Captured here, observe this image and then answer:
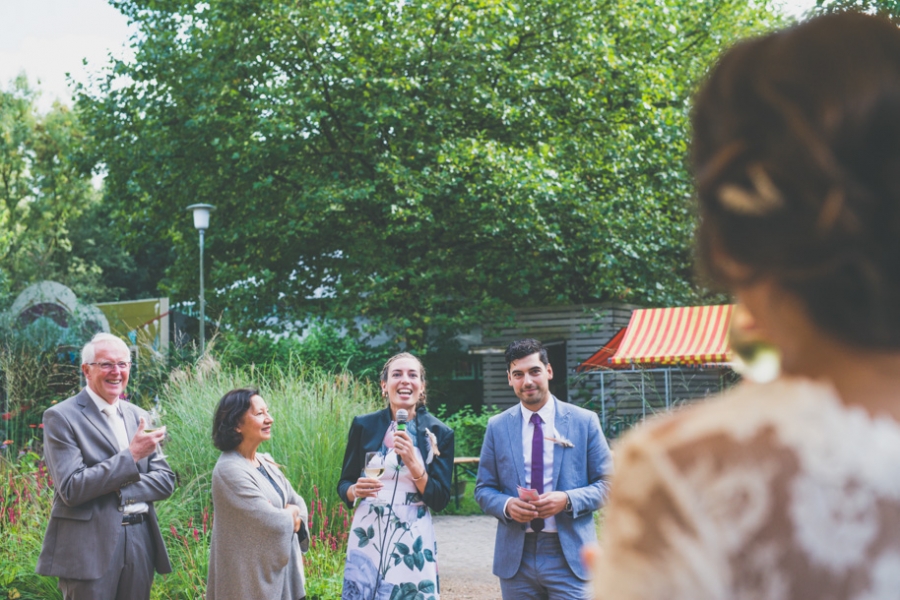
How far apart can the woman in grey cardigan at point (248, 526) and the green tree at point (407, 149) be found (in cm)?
1098

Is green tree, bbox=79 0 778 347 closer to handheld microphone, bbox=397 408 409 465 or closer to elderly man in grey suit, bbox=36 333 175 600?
elderly man in grey suit, bbox=36 333 175 600

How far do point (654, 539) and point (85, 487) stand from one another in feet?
16.0

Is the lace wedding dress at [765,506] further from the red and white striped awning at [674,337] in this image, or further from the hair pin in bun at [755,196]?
the red and white striped awning at [674,337]

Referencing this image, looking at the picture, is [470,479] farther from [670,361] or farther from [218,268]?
[218,268]

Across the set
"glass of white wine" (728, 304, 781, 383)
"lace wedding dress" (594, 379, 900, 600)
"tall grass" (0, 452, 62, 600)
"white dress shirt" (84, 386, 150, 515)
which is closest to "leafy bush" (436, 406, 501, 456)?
"tall grass" (0, 452, 62, 600)

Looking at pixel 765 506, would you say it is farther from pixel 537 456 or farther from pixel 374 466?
pixel 374 466

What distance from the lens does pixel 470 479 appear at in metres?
16.1

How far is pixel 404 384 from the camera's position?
5320 mm

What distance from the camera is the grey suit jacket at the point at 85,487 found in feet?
16.9

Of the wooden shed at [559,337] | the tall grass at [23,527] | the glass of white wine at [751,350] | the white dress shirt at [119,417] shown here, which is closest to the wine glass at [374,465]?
the white dress shirt at [119,417]

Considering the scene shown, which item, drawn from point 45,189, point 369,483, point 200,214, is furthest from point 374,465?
point 45,189

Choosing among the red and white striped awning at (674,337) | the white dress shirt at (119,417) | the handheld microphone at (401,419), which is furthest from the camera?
the red and white striped awning at (674,337)

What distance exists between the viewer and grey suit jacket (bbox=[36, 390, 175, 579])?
516 centimetres

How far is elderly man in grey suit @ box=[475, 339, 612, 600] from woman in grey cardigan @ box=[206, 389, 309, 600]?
1129 millimetres
